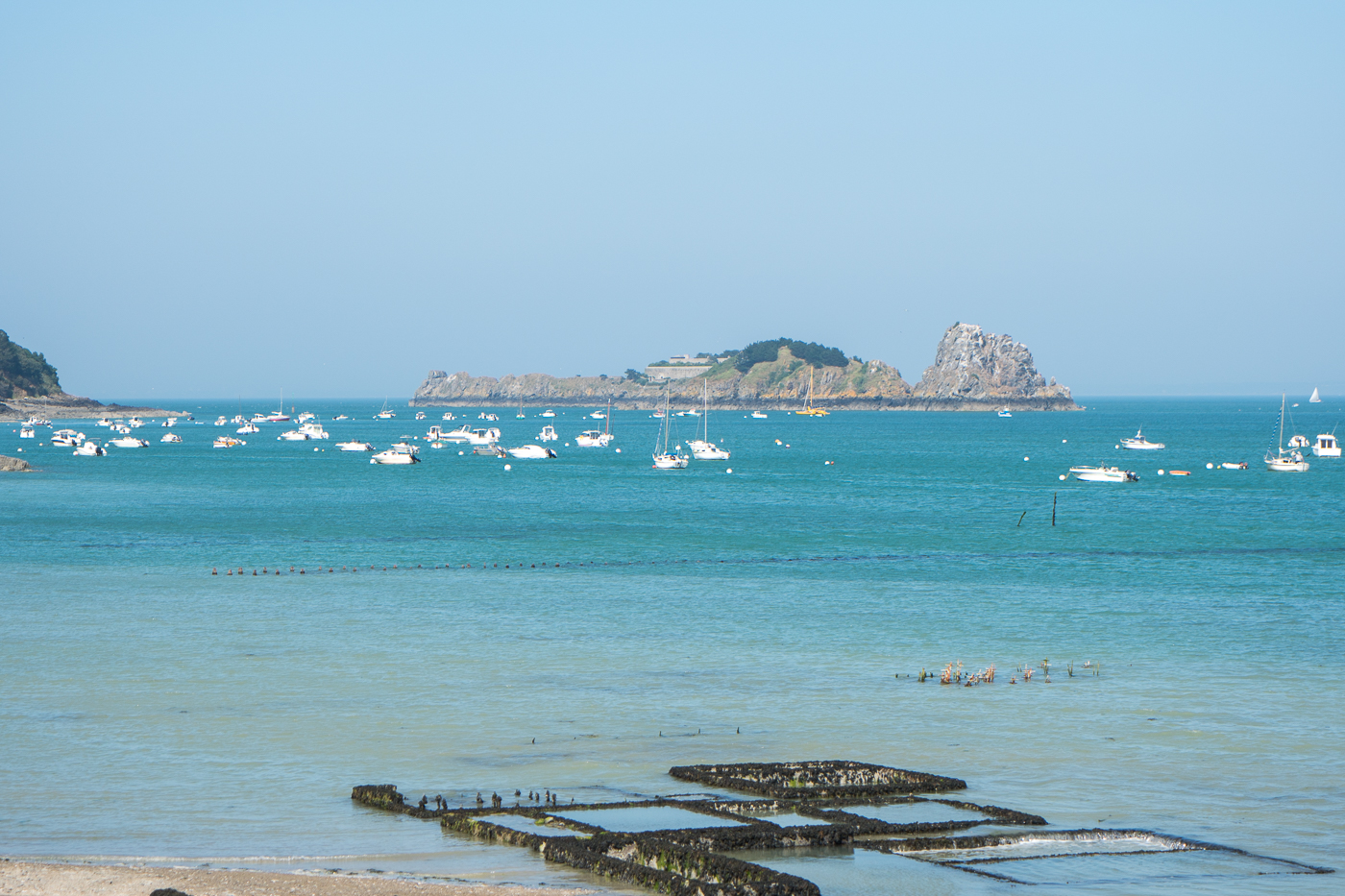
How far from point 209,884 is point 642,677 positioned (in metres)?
15.5

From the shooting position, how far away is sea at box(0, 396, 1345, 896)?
1892 centimetres

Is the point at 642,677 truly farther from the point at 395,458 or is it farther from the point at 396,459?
the point at 395,458

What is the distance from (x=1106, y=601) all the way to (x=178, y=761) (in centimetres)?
3150

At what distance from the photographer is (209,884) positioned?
51.4 ft

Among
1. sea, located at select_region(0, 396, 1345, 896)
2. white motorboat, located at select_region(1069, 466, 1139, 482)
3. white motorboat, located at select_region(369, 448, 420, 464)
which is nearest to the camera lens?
sea, located at select_region(0, 396, 1345, 896)

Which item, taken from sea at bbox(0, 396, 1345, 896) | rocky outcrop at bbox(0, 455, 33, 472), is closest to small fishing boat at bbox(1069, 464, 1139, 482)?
sea at bbox(0, 396, 1345, 896)

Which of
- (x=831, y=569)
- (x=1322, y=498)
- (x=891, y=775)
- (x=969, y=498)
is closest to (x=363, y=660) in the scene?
(x=891, y=775)

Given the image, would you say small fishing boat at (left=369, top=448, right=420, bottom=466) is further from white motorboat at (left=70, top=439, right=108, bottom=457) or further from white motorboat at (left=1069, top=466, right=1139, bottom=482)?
white motorboat at (left=1069, top=466, right=1139, bottom=482)

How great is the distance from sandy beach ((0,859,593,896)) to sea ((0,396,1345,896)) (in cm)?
58

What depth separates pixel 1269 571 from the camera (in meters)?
52.3

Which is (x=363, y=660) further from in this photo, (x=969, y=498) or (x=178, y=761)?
(x=969, y=498)

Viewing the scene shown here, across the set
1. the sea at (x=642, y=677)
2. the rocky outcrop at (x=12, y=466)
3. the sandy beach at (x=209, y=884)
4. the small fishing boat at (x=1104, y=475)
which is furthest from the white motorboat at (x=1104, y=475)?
the sandy beach at (x=209, y=884)

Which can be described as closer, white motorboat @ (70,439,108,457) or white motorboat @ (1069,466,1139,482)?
white motorboat @ (1069,466,1139,482)

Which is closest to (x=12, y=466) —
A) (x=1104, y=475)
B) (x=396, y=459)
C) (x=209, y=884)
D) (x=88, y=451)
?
(x=88, y=451)
